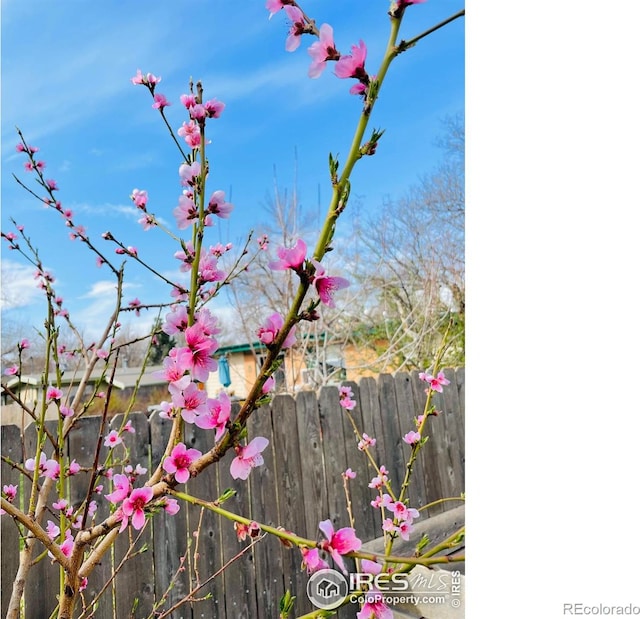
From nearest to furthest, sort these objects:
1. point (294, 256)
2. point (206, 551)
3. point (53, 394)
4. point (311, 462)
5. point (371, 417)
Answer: point (294, 256) → point (53, 394) → point (206, 551) → point (311, 462) → point (371, 417)

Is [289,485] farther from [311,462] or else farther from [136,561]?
[136,561]

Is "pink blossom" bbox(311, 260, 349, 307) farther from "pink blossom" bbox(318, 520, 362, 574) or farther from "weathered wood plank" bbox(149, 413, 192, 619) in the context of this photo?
"weathered wood plank" bbox(149, 413, 192, 619)

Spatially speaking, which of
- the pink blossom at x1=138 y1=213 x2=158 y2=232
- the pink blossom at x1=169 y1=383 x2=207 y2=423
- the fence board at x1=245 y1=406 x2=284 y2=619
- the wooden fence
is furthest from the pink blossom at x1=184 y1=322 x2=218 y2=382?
the fence board at x1=245 y1=406 x2=284 y2=619

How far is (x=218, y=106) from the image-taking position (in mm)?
568

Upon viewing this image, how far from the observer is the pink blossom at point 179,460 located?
16.0 inches

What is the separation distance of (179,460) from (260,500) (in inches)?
46.4

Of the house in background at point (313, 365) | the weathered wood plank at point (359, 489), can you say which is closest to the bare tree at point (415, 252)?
the house in background at point (313, 365)

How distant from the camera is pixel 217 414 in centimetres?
40

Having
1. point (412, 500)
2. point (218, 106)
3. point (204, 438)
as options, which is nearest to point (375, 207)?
point (412, 500)

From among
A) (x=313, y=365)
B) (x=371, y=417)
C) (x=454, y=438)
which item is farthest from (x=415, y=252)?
(x=371, y=417)

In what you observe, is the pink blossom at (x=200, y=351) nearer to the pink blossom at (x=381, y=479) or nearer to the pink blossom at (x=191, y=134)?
the pink blossom at (x=191, y=134)

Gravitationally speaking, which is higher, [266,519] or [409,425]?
[409,425]

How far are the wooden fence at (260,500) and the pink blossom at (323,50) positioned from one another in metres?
1.00
